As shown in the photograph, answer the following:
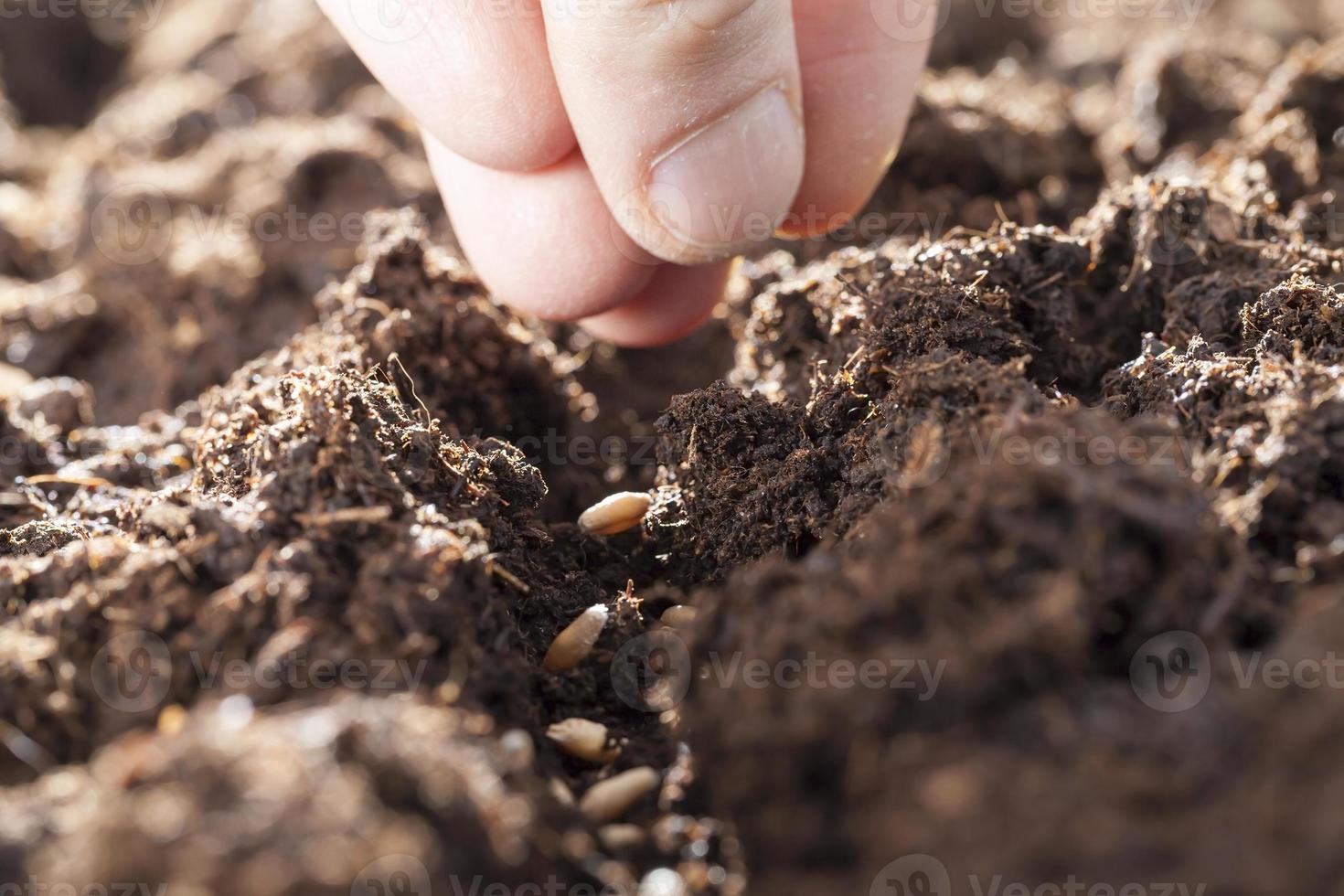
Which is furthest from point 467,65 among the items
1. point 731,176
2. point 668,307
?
point 668,307

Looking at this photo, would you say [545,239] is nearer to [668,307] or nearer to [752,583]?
[668,307]

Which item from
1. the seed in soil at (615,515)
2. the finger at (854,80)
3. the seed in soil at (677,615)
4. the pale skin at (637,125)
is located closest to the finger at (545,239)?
the pale skin at (637,125)

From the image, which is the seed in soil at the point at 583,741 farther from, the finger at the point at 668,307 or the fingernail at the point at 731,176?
the finger at the point at 668,307

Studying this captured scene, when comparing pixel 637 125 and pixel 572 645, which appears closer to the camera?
pixel 572 645

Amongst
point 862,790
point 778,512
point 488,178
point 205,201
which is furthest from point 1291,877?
point 205,201

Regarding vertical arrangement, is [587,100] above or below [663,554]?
above

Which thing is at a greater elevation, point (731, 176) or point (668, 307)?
point (731, 176)

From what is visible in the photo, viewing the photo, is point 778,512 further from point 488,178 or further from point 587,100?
point 488,178
